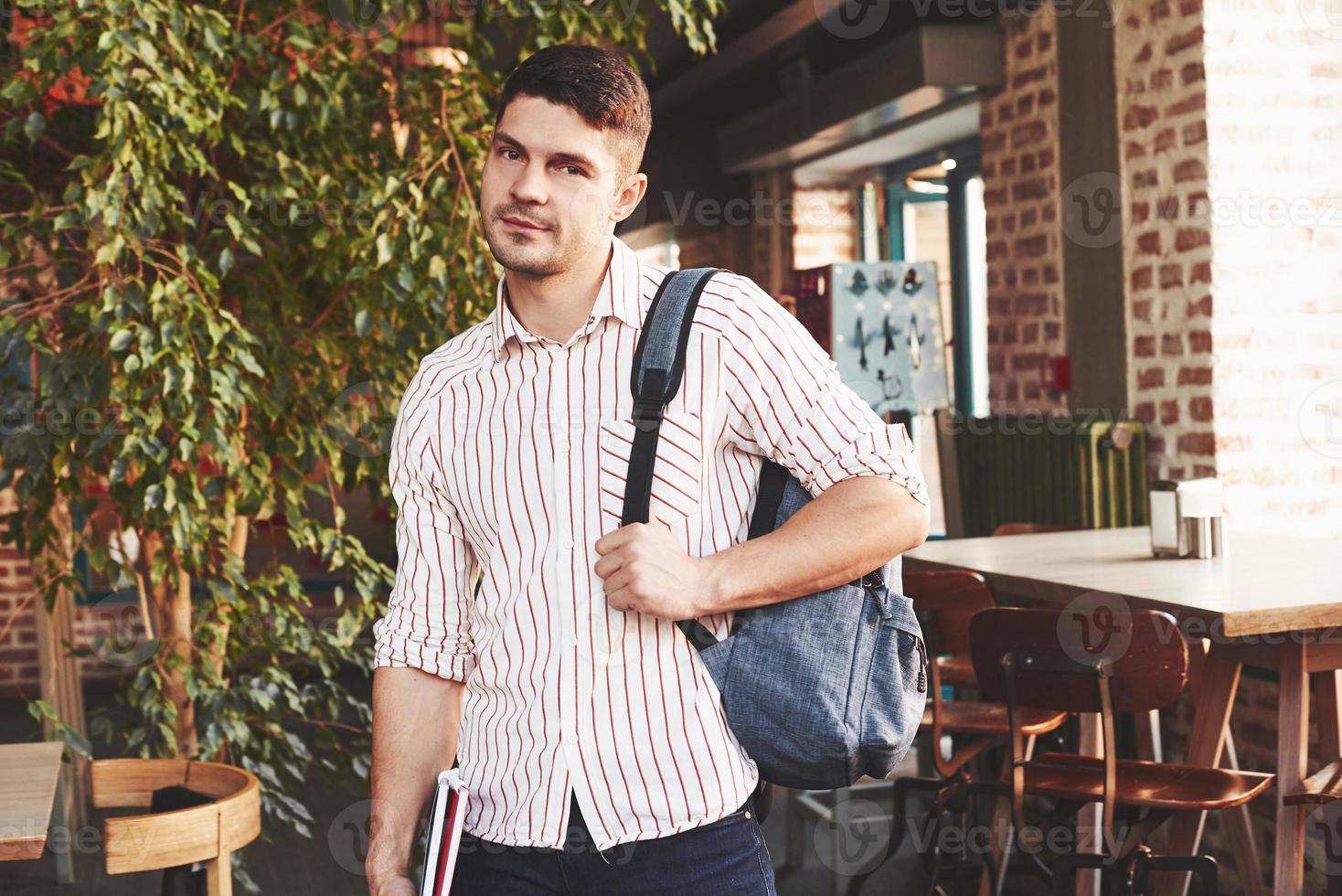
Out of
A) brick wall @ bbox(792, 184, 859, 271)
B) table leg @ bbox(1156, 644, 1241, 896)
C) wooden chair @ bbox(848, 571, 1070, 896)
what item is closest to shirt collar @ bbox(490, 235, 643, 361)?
wooden chair @ bbox(848, 571, 1070, 896)

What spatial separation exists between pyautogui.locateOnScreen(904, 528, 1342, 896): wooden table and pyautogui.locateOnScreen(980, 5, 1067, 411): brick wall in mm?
1384

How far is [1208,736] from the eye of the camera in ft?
9.04

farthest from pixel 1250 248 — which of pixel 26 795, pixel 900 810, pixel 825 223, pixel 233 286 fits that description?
pixel 825 223

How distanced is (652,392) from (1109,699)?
151 centimetres

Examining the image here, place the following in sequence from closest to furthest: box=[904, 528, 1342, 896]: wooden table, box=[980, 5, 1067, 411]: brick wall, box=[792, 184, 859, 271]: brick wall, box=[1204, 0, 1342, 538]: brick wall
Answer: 1. box=[904, 528, 1342, 896]: wooden table
2. box=[1204, 0, 1342, 538]: brick wall
3. box=[980, 5, 1067, 411]: brick wall
4. box=[792, 184, 859, 271]: brick wall

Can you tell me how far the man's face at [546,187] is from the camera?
123 cm

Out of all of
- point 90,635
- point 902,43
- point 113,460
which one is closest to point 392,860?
point 113,460

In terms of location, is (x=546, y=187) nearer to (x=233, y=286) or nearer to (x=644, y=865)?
(x=644, y=865)

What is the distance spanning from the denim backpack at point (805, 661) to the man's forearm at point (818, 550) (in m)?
0.03

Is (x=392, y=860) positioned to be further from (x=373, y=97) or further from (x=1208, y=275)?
(x=1208, y=275)

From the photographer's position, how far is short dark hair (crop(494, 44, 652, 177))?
1.23 meters

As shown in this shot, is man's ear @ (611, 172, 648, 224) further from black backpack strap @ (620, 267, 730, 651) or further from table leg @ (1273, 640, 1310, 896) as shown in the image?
table leg @ (1273, 640, 1310, 896)

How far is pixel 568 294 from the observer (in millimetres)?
1298

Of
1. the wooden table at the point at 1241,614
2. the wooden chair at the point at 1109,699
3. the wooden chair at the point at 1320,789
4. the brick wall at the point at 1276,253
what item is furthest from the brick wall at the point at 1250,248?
the wooden chair at the point at 1109,699
